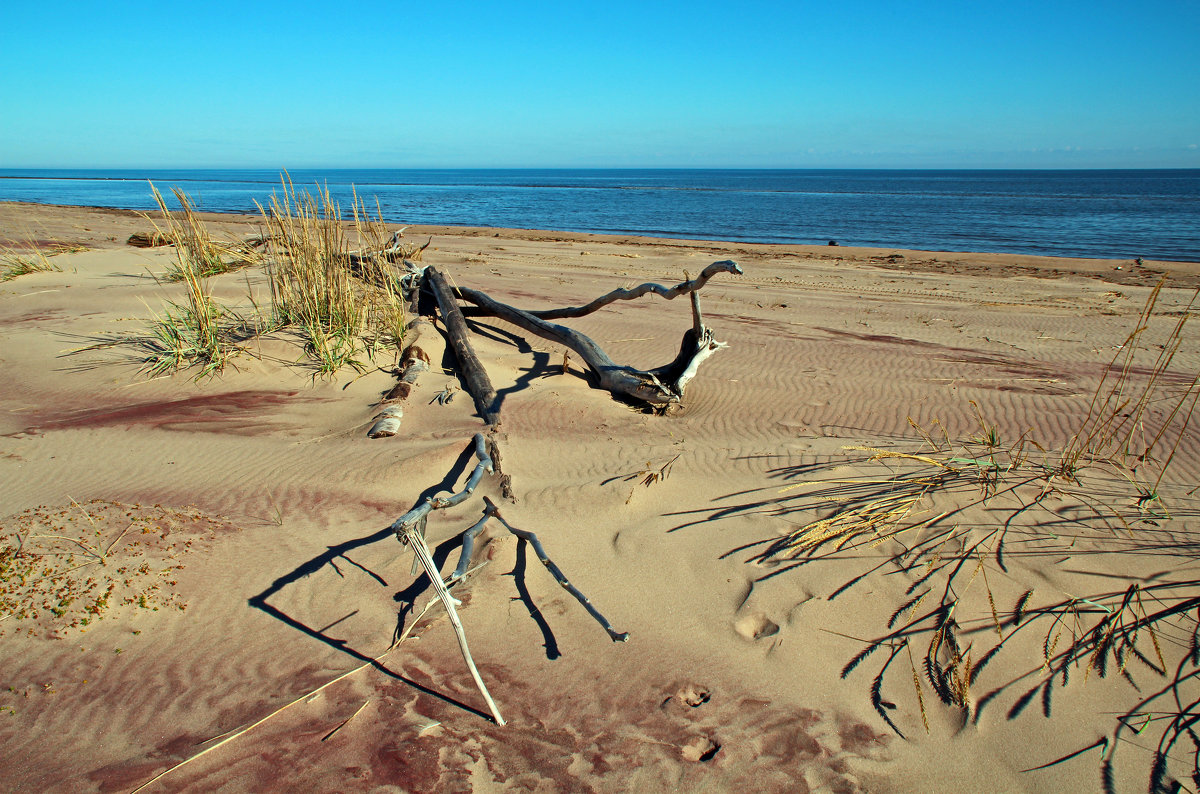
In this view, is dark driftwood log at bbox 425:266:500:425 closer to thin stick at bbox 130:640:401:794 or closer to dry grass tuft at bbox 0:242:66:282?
thin stick at bbox 130:640:401:794

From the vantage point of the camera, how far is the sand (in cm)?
188

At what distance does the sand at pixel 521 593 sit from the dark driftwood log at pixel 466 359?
0.16m

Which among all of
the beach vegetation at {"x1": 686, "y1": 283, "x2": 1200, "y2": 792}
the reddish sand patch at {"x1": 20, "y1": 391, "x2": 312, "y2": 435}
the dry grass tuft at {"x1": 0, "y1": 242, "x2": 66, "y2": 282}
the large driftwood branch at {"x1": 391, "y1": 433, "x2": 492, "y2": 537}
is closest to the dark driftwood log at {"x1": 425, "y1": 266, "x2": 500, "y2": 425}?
the large driftwood branch at {"x1": 391, "y1": 433, "x2": 492, "y2": 537}

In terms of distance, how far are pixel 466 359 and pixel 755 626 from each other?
350 centimetres

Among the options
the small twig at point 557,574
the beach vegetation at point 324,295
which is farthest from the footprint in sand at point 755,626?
the beach vegetation at point 324,295

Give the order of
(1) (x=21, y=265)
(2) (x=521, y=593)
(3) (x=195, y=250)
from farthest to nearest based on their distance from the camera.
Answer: (1) (x=21, y=265) → (3) (x=195, y=250) → (2) (x=521, y=593)

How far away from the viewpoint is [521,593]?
8.61 feet

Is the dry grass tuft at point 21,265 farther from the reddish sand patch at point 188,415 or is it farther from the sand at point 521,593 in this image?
the reddish sand patch at point 188,415

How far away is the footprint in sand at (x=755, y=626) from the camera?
2.37 metres

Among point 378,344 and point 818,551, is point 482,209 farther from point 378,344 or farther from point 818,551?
point 818,551

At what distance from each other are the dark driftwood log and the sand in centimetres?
16

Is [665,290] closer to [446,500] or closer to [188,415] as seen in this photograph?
[446,500]

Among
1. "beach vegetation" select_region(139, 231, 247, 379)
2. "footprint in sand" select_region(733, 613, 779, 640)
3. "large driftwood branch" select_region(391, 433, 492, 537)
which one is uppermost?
"beach vegetation" select_region(139, 231, 247, 379)

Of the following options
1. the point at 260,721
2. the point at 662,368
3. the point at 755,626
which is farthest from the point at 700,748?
the point at 662,368
